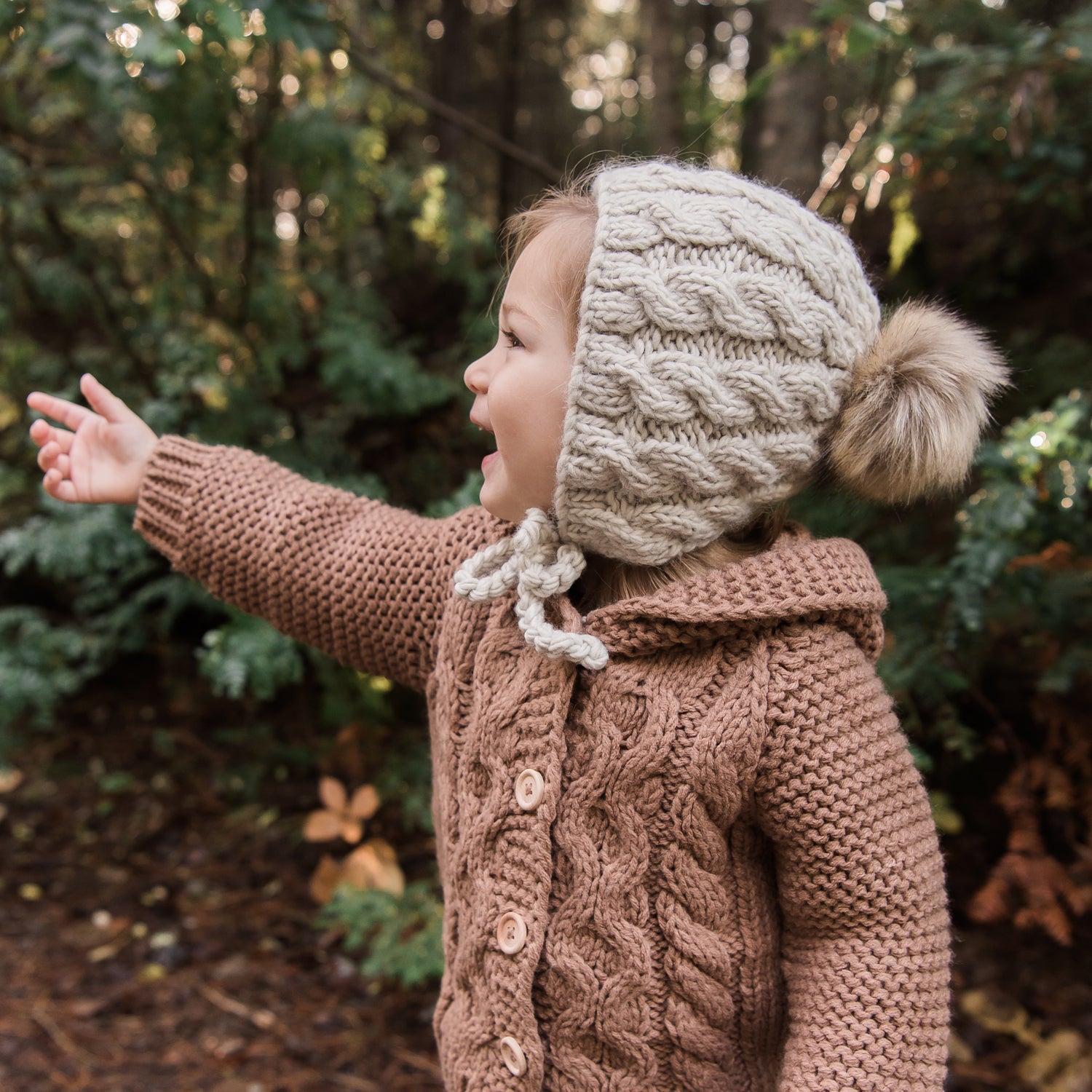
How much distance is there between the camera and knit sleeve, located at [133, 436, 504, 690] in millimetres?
1510

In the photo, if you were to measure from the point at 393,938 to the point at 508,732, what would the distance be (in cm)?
131

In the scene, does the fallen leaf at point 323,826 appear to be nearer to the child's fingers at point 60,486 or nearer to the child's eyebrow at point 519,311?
the child's fingers at point 60,486

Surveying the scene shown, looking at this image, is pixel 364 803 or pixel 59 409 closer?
pixel 59 409

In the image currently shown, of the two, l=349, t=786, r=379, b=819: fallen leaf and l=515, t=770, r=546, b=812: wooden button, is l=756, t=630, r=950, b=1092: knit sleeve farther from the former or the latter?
l=349, t=786, r=379, b=819: fallen leaf

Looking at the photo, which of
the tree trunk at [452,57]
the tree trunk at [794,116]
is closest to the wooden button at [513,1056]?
the tree trunk at [794,116]

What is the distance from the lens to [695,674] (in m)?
1.22

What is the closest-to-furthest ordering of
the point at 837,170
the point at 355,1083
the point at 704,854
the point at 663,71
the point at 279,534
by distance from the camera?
the point at 704,854
the point at 279,534
the point at 355,1083
the point at 837,170
the point at 663,71

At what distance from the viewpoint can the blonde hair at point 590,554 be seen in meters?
1.21

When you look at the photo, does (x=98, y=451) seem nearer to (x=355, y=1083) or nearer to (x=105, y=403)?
(x=105, y=403)

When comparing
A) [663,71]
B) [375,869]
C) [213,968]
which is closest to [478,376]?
[375,869]

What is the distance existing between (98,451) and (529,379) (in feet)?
3.00

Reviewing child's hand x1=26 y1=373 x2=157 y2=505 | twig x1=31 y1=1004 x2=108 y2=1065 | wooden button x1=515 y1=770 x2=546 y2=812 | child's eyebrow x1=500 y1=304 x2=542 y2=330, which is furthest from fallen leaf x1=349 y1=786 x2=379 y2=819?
child's eyebrow x1=500 y1=304 x2=542 y2=330

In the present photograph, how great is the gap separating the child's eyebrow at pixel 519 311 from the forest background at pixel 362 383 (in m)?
0.59

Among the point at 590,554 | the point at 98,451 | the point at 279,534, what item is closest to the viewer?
the point at 590,554
